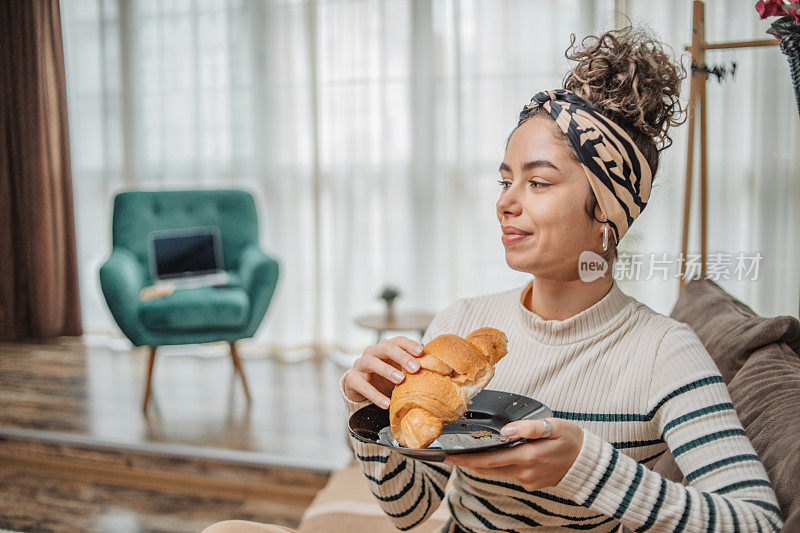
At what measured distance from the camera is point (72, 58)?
221cm

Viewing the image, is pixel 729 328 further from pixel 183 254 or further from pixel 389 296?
pixel 183 254

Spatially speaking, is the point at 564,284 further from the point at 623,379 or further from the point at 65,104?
the point at 65,104

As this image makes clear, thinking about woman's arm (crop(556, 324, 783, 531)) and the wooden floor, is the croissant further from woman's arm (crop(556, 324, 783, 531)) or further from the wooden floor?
the wooden floor

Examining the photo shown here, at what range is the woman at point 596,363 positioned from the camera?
81 cm

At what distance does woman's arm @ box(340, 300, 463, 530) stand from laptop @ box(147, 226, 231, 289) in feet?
7.49

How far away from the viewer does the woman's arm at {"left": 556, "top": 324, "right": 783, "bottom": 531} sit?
0.80 m

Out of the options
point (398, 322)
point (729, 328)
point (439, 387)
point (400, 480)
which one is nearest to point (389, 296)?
point (398, 322)

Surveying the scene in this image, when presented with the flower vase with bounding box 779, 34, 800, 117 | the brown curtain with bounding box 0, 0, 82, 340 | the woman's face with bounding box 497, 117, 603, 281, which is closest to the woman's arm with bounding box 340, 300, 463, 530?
the woman's face with bounding box 497, 117, 603, 281

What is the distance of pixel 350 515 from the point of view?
1.54 m

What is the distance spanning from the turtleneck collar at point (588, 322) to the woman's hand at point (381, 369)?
235 millimetres

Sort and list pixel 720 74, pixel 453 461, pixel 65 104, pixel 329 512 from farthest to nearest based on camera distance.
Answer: pixel 65 104 → pixel 720 74 → pixel 329 512 → pixel 453 461

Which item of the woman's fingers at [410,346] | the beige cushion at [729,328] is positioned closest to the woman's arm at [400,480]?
the woman's fingers at [410,346]

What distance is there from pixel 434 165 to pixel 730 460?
10.5ft

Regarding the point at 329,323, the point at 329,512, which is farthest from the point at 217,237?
the point at 329,512
